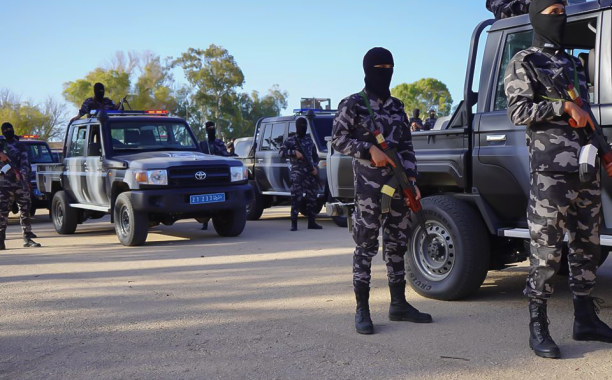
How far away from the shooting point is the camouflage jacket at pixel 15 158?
35.6 feet

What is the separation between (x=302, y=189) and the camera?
12492 millimetres

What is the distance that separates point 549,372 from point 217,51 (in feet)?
190

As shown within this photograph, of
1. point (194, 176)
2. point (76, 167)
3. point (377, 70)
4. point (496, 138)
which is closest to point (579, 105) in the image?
point (496, 138)

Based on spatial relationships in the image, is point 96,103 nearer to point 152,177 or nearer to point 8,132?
point 8,132

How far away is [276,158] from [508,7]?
8.54 meters

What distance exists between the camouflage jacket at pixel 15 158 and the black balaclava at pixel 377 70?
291 inches

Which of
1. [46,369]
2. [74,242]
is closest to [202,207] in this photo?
[74,242]

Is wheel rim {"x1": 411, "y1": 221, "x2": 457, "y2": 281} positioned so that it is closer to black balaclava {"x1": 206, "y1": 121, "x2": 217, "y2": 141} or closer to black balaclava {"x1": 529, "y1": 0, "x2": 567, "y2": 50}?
black balaclava {"x1": 529, "y1": 0, "x2": 567, "y2": 50}

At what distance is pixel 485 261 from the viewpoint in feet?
18.8

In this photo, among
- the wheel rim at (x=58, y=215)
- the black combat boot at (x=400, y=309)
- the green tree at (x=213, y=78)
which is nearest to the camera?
the black combat boot at (x=400, y=309)

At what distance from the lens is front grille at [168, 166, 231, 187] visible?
415 inches

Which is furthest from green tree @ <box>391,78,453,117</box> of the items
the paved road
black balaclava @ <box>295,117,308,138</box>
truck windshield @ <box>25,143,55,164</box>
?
the paved road

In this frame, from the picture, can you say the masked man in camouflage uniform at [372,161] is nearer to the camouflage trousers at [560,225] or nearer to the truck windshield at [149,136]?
the camouflage trousers at [560,225]

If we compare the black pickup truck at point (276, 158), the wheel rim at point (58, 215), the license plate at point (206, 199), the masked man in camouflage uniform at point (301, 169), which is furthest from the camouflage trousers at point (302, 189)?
the wheel rim at point (58, 215)
